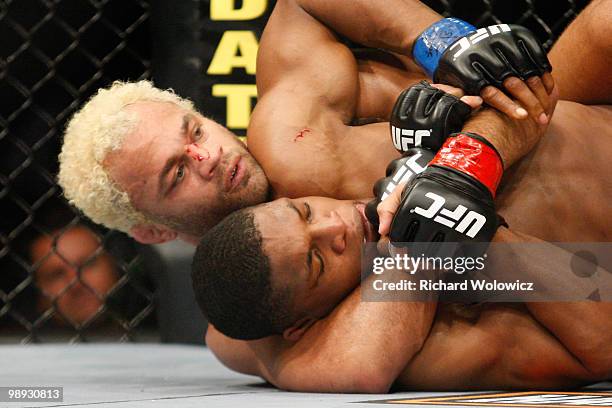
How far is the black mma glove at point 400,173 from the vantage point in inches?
50.1

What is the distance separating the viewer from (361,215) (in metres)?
1.36

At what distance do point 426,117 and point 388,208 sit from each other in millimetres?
150

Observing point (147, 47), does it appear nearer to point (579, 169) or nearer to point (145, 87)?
point (145, 87)

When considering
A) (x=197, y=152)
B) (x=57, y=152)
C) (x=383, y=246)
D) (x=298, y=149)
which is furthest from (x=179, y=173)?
(x=57, y=152)

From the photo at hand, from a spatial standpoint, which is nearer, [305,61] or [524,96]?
[524,96]

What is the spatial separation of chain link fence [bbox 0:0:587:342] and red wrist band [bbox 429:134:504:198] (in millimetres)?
1092

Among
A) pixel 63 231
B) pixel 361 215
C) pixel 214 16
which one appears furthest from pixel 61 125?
pixel 361 215

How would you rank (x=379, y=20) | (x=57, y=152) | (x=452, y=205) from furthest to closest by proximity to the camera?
1. (x=57, y=152)
2. (x=379, y=20)
3. (x=452, y=205)

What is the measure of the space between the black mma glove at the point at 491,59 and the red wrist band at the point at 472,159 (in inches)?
4.3

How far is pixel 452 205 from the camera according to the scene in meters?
1.16

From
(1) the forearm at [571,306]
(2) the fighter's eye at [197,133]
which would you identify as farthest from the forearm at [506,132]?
(2) the fighter's eye at [197,133]

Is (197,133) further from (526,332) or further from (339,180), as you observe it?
(526,332)

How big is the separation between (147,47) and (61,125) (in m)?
0.29

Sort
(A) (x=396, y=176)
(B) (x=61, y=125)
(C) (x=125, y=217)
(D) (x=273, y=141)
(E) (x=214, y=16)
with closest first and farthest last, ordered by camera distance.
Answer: (A) (x=396, y=176) → (D) (x=273, y=141) → (C) (x=125, y=217) → (E) (x=214, y=16) → (B) (x=61, y=125)
